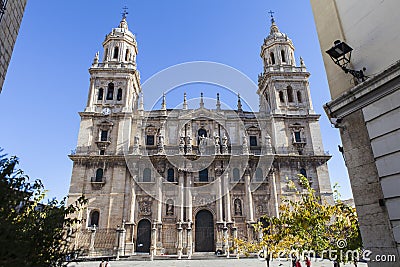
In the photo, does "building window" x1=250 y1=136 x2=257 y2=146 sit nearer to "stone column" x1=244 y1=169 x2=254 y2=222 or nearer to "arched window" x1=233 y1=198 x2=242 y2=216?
"stone column" x1=244 y1=169 x2=254 y2=222

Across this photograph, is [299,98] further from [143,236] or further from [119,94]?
[143,236]

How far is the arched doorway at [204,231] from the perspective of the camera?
2456 cm

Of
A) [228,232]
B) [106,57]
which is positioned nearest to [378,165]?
[228,232]

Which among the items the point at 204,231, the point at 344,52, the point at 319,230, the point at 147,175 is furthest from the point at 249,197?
the point at 344,52

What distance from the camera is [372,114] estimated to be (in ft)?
16.9

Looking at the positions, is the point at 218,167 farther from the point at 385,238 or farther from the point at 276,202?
the point at 385,238

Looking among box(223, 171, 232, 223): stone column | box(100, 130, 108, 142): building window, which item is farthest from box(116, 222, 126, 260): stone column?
box(223, 171, 232, 223): stone column

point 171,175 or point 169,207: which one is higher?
point 171,175

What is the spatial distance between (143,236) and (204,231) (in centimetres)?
543

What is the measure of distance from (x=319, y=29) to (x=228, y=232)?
20.7 metres

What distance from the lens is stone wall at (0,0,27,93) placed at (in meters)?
6.15

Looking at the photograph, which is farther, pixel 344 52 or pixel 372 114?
pixel 344 52

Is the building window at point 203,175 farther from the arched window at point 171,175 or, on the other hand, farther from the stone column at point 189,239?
the stone column at point 189,239

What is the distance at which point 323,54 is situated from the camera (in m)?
6.86
